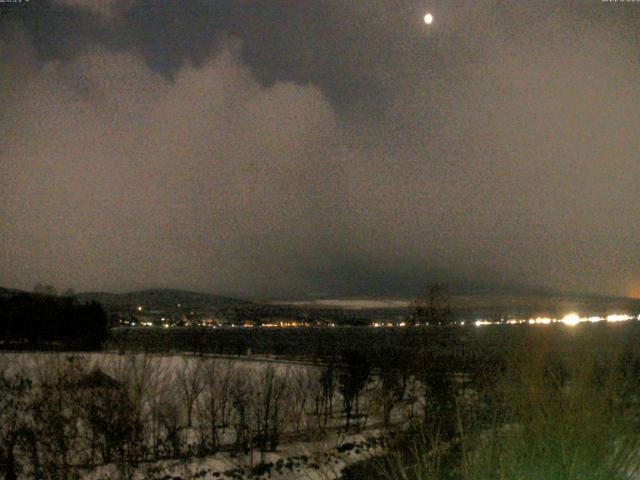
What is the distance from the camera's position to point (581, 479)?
234 inches

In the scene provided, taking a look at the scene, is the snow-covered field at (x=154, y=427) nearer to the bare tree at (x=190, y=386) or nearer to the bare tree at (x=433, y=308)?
the bare tree at (x=190, y=386)

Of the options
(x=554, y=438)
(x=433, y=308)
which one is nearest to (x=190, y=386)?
(x=554, y=438)

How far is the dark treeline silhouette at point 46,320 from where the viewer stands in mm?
40684

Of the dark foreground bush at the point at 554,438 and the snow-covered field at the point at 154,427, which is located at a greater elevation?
the dark foreground bush at the point at 554,438

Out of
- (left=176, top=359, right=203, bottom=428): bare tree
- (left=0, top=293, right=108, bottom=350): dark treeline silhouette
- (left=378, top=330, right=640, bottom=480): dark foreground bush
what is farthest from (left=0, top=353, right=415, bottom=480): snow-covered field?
(left=0, top=293, right=108, bottom=350): dark treeline silhouette

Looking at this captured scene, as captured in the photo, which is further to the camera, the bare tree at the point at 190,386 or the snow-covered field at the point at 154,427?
the bare tree at the point at 190,386

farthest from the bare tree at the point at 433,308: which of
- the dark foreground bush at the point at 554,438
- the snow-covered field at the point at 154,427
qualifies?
the dark foreground bush at the point at 554,438

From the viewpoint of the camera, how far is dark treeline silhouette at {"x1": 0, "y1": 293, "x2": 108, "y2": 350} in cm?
4068

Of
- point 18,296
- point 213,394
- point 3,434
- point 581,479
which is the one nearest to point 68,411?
point 3,434

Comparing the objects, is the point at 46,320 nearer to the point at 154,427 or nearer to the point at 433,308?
the point at 433,308

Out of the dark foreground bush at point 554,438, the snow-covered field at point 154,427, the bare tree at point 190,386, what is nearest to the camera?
the dark foreground bush at point 554,438

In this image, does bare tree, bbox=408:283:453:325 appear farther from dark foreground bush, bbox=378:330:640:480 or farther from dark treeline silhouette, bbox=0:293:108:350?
dark foreground bush, bbox=378:330:640:480

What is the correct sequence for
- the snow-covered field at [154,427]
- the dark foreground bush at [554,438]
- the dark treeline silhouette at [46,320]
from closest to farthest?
the dark foreground bush at [554,438] < the snow-covered field at [154,427] < the dark treeline silhouette at [46,320]

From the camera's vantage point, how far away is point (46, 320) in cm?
4300
